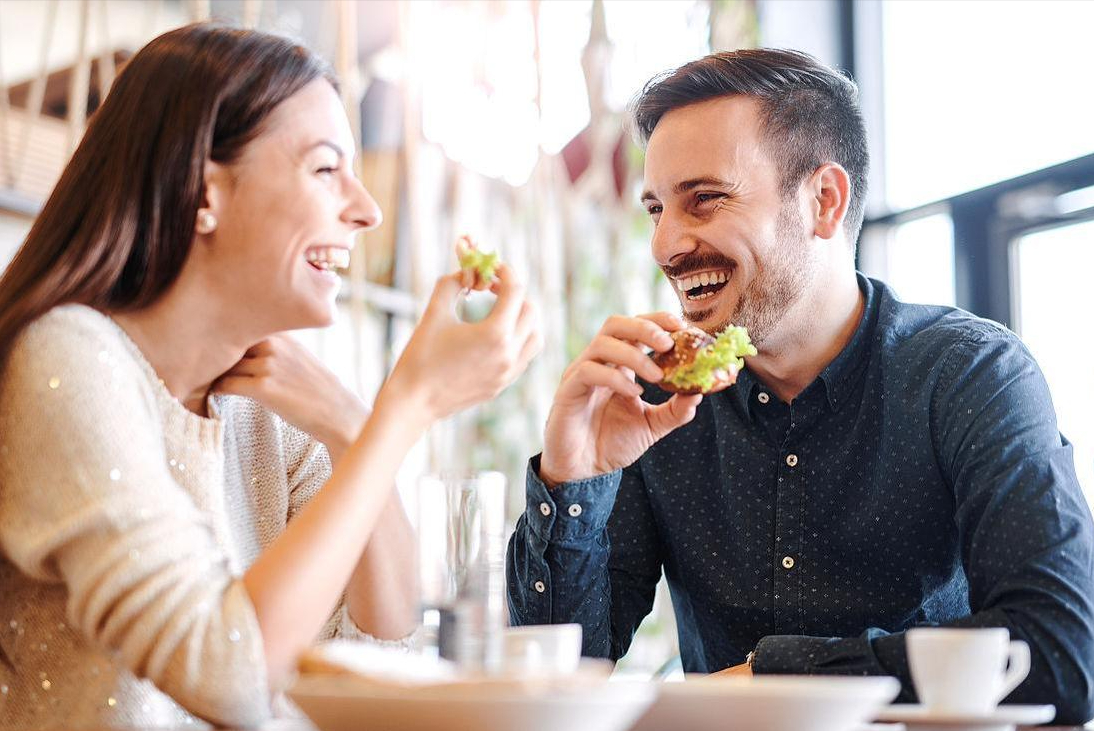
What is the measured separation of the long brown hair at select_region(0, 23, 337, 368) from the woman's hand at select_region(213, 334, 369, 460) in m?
0.17

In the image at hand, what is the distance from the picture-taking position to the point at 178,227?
1.52 m

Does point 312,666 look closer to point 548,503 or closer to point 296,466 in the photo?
point 296,466

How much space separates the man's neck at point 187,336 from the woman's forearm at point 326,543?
34 centimetres

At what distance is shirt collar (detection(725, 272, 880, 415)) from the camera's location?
83.7 inches

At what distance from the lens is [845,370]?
7.03ft

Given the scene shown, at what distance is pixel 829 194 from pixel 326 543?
145cm

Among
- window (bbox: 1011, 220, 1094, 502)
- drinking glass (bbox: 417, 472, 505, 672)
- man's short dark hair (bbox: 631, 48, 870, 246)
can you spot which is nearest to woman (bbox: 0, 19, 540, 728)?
drinking glass (bbox: 417, 472, 505, 672)

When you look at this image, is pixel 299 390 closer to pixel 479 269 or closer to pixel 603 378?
pixel 479 269

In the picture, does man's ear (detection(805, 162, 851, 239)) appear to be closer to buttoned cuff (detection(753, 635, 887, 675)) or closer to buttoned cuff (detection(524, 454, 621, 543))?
buttoned cuff (detection(524, 454, 621, 543))

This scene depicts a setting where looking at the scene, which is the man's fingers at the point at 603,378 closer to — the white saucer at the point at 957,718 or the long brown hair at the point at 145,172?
the long brown hair at the point at 145,172

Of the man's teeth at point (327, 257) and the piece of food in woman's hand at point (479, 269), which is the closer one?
the piece of food in woman's hand at point (479, 269)

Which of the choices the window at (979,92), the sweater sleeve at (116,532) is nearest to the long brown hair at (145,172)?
the sweater sleeve at (116,532)

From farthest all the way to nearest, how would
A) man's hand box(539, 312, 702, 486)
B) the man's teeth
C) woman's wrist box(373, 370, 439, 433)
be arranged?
1. man's hand box(539, 312, 702, 486)
2. the man's teeth
3. woman's wrist box(373, 370, 439, 433)

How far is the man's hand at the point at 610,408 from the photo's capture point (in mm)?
1834
